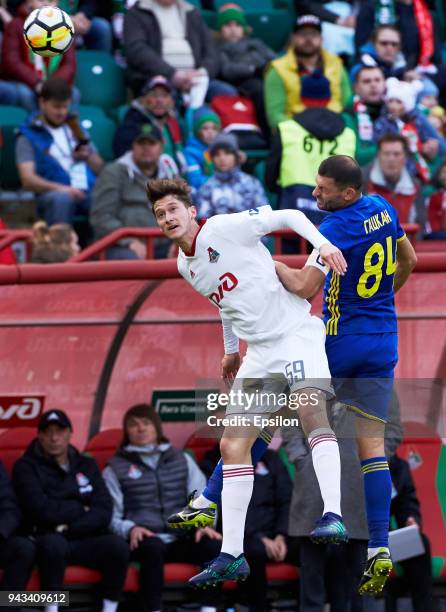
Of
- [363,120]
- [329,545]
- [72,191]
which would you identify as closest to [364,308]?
[329,545]

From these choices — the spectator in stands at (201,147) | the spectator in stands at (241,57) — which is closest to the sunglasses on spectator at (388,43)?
the spectator in stands at (241,57)

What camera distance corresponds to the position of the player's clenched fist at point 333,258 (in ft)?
23.6

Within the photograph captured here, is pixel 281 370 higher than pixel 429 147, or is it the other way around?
pixel 429 147

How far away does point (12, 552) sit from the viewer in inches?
401

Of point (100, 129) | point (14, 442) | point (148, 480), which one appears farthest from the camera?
point (100, 129)

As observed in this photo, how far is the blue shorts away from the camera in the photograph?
7.86 m

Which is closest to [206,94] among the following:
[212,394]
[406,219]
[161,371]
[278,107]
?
[278,107]

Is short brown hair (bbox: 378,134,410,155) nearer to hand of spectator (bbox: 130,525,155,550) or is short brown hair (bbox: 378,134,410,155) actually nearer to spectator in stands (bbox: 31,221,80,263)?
spectator in stands (bbox: 31,221,80,263)

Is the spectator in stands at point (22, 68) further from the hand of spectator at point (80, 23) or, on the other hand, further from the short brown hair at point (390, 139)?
the short brown hair at point (390, 139)

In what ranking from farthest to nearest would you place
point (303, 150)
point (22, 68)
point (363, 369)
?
point (22, 68) → point (303, 150) → point (363, 369)

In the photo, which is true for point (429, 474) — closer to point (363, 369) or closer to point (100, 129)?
point (363, 369)

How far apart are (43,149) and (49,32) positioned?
9.69 ft

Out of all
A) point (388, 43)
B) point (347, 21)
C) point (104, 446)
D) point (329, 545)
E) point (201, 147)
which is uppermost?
point (347, 21)

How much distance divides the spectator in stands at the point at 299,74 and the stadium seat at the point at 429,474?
11.8ft
